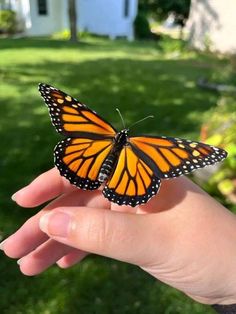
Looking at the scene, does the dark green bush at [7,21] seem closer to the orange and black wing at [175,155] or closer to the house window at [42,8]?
the house window at [42,8]

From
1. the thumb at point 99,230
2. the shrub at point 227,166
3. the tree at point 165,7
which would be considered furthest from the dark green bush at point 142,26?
the thumb at point 99,230

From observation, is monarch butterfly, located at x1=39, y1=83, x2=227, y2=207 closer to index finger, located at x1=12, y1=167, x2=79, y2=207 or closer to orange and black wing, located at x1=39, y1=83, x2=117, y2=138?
orange and black wing, located at x1=39, y1=83, x2=117, y2=138

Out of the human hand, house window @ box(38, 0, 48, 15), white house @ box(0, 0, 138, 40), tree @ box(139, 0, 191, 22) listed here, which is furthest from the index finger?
tree @ box(139, 0, 191, 22)

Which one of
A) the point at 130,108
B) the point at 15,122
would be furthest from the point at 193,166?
the point at 130,108

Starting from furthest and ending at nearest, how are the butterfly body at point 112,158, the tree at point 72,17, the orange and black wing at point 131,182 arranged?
1. the tree at point 72,17
2. the butterfly body at point 112,158
3. the orange and black wing at point 131,182

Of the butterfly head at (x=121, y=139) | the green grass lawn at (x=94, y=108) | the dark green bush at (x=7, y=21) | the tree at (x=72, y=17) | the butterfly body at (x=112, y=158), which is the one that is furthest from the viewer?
the dark green bush at (x=7, y=21)

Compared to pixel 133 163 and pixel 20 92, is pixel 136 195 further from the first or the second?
pixel 20 92

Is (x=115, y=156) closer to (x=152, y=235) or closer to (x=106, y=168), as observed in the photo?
(x=106, y=168)
